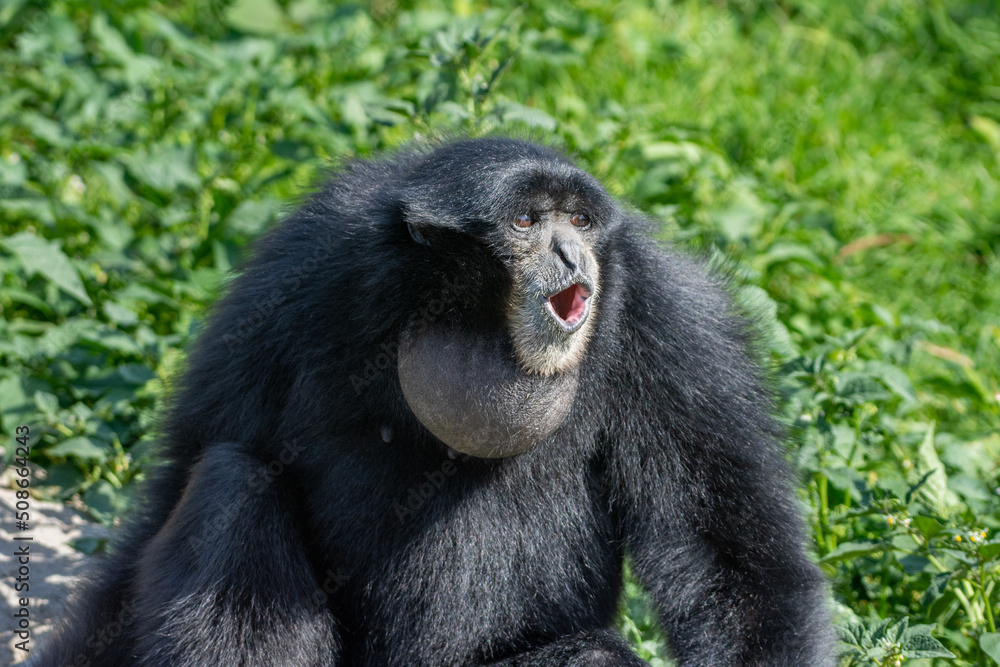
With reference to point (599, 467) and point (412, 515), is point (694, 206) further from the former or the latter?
point (412, 515)

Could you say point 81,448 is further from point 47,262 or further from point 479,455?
point 479,455

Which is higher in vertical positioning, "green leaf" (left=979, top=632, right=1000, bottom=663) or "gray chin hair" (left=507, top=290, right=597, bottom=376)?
"gray chin hair" (left=507, top=290, right=597, bottom=376)

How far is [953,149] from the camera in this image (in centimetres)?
844

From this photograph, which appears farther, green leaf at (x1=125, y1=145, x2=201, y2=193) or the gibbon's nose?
green leaf at (x1=125, y1=145, x2=201, y2=193)

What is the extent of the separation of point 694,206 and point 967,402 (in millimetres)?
2123

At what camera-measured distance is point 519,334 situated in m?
3.61

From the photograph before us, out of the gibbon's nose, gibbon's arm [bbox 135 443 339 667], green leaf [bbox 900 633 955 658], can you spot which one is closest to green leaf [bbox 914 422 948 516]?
green leaf [bbox 900 633 955 658]

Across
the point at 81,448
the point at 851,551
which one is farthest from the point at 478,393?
the point at 81,448

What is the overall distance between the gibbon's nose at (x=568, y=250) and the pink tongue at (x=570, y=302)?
0.26 feet

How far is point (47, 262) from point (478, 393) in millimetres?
3301

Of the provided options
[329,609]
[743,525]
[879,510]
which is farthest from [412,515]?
[879,510]

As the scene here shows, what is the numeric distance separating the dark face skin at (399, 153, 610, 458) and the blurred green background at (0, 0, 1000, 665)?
33.7 inches

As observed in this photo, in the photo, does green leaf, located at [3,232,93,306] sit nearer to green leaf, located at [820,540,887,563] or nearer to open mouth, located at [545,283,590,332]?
open mouth, located at [545,283,590,332]

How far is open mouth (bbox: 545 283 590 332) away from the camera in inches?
140
